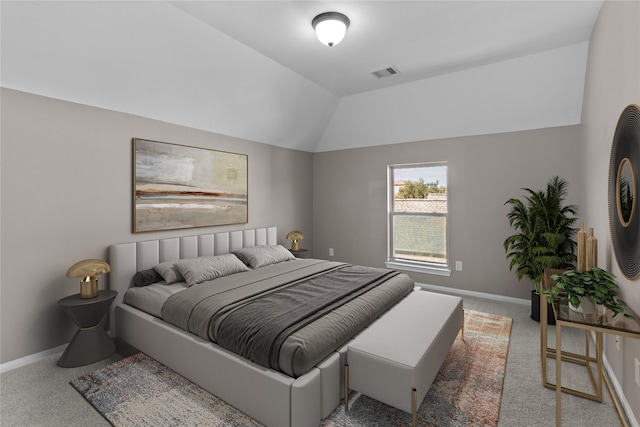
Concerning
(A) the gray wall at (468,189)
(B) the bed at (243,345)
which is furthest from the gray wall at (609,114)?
(B) the bed at (243,345)

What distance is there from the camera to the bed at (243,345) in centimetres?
175

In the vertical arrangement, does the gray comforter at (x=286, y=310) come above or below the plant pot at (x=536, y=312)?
above

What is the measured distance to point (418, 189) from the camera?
4.79 m

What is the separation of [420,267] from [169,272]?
3.44m

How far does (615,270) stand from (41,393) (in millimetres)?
4110

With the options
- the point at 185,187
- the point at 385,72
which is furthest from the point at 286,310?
the point at 385,72

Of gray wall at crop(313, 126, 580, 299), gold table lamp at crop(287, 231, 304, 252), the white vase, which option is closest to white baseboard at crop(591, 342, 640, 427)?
the white vase

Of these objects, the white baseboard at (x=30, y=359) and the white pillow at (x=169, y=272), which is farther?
the white pillow at (x=169, y=272)

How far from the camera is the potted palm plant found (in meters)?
3.33

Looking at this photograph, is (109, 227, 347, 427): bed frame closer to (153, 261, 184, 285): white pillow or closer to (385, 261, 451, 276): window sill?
(153, 261, 184, 285): white pillow

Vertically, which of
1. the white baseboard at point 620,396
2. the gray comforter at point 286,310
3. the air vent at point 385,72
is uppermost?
the air vent at point 385,72

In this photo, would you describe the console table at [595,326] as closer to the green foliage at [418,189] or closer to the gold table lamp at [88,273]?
the green foliage at [418,189]

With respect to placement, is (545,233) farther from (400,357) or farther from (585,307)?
(400,357)

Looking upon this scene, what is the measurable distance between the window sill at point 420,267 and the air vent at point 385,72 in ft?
9.04
